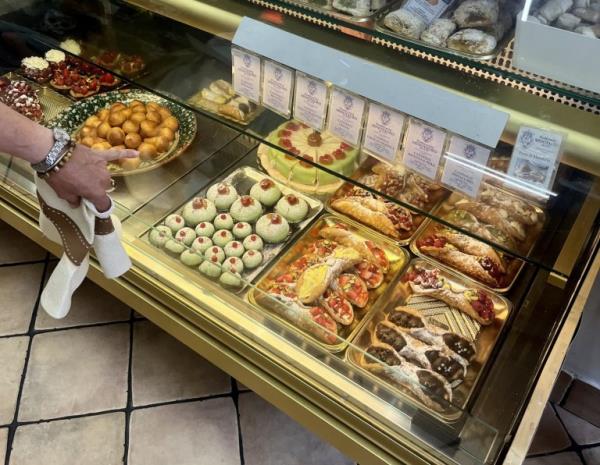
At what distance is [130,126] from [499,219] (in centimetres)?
140

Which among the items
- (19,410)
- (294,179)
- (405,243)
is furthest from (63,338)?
(405,243)

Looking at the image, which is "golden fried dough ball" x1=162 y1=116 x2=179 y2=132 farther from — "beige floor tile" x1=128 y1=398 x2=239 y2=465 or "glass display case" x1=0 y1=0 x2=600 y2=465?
"beige floor tile" x1=128 y1=398 x2=239 y2=465

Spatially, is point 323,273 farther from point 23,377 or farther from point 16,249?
point 16,249

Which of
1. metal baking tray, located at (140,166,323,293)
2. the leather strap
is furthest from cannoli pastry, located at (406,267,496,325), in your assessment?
the leather strap

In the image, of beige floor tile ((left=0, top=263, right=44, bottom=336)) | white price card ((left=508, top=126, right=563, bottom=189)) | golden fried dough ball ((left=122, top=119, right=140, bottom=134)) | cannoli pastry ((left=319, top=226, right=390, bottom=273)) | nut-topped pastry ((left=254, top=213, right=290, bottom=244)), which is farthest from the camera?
beige floor tile ((left=0, top=263, right=44, bottom=336))

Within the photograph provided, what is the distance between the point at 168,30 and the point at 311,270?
0.88 meters

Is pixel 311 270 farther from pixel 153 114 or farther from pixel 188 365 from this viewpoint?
pixel 153 114

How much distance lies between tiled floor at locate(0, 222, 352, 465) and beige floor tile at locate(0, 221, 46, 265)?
0.22m

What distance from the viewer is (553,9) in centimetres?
96

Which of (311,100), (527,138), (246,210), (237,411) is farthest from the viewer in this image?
(237,411)

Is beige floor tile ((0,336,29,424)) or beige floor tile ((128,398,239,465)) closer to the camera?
beige floor tile ((128,398,239,465))

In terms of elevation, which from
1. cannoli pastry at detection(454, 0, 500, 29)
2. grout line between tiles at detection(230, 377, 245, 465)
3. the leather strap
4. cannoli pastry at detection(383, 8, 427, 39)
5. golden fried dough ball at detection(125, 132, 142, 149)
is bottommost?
grout line between tiles at detection(230, 377, 245, 465)

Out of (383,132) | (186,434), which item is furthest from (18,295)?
(383,132)

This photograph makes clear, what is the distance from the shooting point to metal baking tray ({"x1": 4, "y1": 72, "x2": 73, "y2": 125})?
230 cm
